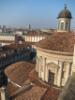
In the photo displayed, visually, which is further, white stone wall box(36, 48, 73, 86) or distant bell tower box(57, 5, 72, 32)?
distant bell tower box(57, 5, 72, 32)

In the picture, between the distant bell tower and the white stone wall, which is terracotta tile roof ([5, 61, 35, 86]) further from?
the distant bell tower

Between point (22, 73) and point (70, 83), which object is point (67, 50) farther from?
point (70, 83)

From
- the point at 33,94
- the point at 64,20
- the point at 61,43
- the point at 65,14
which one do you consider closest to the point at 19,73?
the point at 33,94

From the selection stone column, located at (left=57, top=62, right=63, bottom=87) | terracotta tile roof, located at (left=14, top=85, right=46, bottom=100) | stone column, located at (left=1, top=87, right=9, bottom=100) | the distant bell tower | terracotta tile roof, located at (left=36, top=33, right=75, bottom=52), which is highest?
the distant bell tower

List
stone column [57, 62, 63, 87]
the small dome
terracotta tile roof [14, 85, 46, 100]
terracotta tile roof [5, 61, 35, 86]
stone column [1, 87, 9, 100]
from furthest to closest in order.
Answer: terracotta tile roof [5, 61, 35, 86]
the small dome
stone column [57, 62, 63, 87]
terracotta tile roof [14, 85, 46, 100]
stone column [1, 87, 9, 100]

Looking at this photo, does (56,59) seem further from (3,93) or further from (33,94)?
(3,93)

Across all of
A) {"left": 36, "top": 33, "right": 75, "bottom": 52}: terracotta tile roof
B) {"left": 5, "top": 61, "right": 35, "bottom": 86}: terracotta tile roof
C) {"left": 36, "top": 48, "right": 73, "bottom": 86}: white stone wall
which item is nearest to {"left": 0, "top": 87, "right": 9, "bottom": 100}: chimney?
{"left": 36, "top": 48, "right": 73, "bottom": 86}: white stone wall

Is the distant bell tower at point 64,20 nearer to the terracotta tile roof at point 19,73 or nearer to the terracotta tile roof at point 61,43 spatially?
the terracotta tile roof at point 61,43
